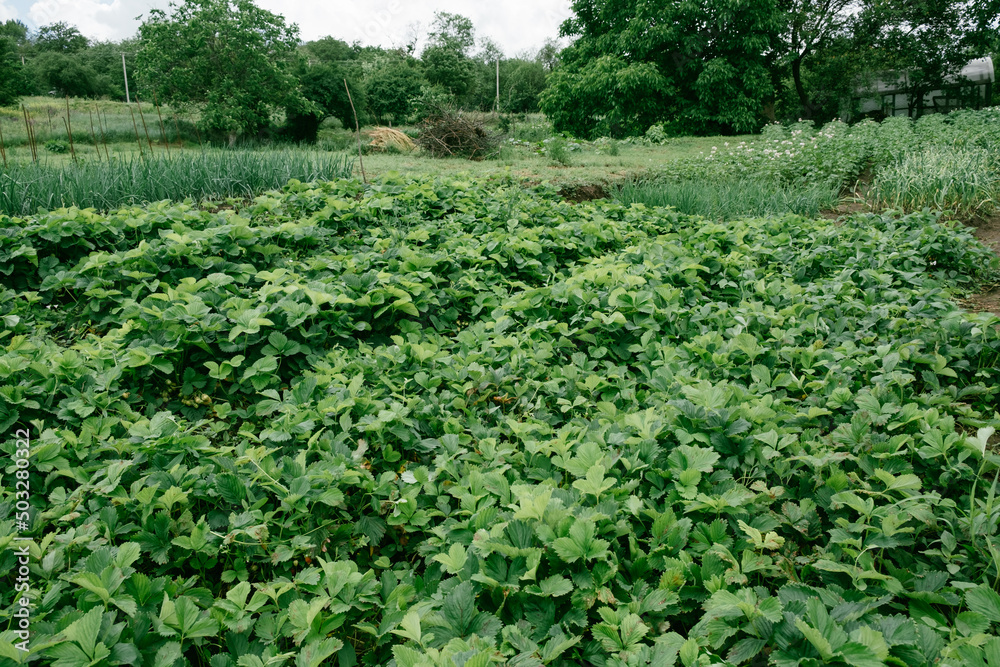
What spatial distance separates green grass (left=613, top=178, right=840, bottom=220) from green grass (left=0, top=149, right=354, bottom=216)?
3.02 m

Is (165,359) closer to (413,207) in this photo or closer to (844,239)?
(413,207)

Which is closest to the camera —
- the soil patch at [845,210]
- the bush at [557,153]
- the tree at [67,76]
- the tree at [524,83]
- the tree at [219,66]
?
the soil patch at [845,210]

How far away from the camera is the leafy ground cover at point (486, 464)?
127cm

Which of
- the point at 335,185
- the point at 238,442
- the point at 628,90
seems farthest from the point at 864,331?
the point at 628,90

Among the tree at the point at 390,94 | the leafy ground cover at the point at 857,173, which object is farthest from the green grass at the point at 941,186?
the tree at the point at 390,94

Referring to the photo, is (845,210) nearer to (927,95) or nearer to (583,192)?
(583,192)

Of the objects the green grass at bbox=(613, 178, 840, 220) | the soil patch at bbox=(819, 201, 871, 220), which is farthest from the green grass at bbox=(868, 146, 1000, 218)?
the green grass at bbox=(613, 178, 840, 220)

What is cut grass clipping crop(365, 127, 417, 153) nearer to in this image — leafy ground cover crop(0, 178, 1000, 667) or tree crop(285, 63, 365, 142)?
tree crop(285, 63, 365, 142)

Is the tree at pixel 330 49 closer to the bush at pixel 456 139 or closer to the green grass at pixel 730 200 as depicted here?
the bush at pixel 456 139

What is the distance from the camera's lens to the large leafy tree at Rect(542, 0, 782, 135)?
61.5ft

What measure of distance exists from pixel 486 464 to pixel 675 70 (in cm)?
2166

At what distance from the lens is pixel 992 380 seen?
2.42 m

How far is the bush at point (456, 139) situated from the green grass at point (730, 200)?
4455 millimetres

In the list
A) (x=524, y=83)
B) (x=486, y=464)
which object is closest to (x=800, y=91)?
(x=524, y=83)
